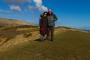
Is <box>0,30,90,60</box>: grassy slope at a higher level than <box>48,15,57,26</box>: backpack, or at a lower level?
lower

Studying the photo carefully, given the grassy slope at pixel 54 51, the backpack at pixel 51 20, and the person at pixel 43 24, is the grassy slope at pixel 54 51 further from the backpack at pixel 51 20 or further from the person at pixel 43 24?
the backpack at pixel 51 20

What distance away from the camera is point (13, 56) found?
25.3m

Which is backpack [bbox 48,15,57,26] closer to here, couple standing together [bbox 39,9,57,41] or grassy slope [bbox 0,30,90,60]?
couple standing together [bbox 39,9,57,41]

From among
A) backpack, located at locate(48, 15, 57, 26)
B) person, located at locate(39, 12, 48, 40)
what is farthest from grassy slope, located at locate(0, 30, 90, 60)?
backpack, located at locate(48, 15, 57, 26)

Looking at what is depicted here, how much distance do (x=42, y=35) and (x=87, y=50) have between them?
7.36 m

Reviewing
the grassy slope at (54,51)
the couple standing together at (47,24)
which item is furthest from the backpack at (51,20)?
the grassy slope at (54,51)

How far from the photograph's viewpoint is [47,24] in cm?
2928

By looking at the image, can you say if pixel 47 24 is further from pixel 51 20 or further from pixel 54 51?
pixel 54 51

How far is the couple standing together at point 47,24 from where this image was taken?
94.6 feet

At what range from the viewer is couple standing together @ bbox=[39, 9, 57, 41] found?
28828mm

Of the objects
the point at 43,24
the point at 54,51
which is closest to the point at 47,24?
the point at 43,24

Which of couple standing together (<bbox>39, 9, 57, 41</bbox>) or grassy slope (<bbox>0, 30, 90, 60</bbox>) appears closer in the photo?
grassy slope (<bbox>0, 30, 90, 60</bbox>)

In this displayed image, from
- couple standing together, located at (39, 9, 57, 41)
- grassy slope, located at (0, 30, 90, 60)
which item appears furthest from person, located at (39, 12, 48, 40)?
grassy slope, located at (0, 30, 90, 60)

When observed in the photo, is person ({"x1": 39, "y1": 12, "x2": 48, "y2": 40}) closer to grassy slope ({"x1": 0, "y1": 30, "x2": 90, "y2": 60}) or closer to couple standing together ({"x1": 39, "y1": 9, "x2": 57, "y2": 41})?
couple standing together ({"x1": 39, "y1": 9, "x2": 57, "y2": 41})
